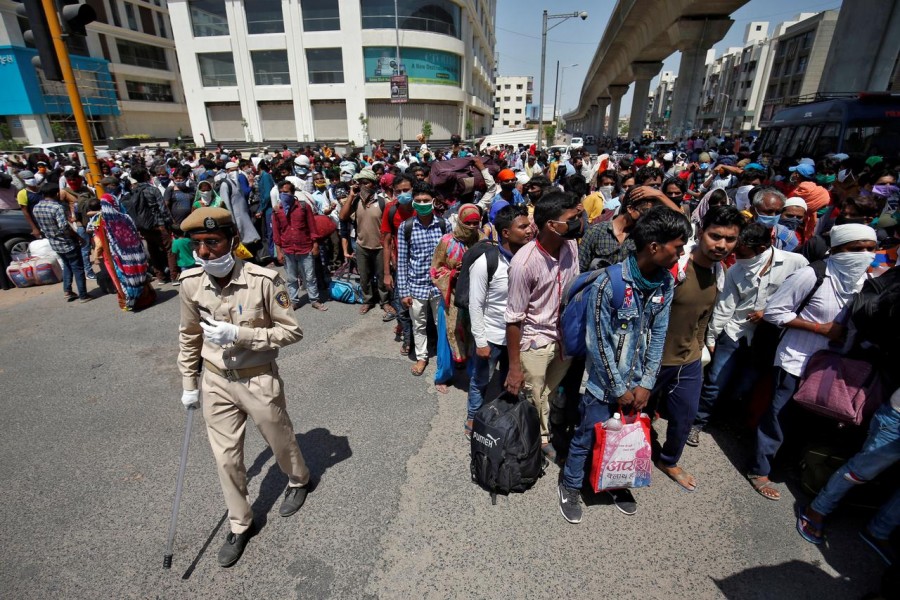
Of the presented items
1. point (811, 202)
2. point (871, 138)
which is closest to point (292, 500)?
point (811, 202)

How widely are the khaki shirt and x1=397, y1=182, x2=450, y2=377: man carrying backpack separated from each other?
6.40ft

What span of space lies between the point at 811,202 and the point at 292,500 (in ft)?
22.5

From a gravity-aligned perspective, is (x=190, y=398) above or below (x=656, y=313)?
below

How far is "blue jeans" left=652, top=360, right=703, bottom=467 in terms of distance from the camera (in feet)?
9.45

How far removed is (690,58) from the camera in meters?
25.7

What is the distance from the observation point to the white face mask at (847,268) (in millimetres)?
2662

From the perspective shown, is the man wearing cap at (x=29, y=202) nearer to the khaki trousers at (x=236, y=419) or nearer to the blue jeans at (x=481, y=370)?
the khaki trousers at (x=236, y=419)

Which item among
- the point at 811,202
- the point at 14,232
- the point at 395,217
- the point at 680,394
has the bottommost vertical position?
the point at 680,394

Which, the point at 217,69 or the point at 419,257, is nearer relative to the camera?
the point at 419,257

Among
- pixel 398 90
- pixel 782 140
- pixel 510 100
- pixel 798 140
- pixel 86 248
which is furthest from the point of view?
pixel 510 100

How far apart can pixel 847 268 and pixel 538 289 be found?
1.92 m

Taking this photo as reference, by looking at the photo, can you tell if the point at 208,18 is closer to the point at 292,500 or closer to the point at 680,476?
the point at 292,500

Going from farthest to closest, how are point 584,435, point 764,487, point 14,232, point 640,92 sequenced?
point 640,92 < point 14,232 < point 764,487 < point 584,435

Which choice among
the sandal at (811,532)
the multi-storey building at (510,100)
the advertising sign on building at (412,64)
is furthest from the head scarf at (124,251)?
the multi-storey building at (510,100)
